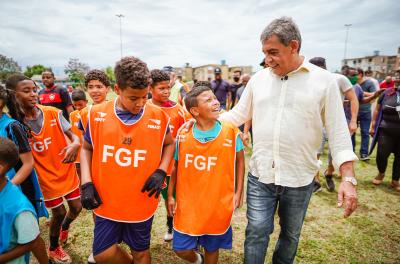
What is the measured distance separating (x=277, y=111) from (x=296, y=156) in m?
0.42

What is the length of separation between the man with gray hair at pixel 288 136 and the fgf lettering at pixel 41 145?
7.92 feet

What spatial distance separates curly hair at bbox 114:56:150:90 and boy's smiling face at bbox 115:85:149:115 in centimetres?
4

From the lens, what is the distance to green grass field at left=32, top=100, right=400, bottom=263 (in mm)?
3123

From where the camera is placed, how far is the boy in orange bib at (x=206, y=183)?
2.23 m

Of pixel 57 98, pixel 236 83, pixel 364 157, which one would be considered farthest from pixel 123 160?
pixel 236 83

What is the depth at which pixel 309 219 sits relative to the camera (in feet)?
13.3

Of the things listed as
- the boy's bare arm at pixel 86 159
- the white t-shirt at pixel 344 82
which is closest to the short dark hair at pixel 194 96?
the boy's bare arm at pixel 86 159

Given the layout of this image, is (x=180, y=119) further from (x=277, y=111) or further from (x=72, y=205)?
(x=72, y=205)

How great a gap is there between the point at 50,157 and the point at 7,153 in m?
1.30

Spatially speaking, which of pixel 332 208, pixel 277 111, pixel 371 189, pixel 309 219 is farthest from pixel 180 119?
pixel 371 189

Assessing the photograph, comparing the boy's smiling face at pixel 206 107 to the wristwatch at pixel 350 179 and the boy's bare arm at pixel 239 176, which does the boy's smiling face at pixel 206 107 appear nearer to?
the boy's bare arm at pixel 239 176

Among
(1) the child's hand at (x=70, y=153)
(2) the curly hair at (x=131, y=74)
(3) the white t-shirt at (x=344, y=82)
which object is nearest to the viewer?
(2) the curly hair at (x=131, y=74)

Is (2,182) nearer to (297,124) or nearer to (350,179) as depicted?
(297,124)

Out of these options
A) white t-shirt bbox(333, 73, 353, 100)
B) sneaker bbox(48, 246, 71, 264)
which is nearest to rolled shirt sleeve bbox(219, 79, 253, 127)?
white t-shirt bbox(333, 73, 353, 100)
